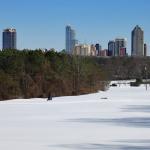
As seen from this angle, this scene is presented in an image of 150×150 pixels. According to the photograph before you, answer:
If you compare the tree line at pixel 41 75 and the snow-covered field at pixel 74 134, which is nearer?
the snow-covered field at pixel 74 134

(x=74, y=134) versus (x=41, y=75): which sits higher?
(x=41, y=75)

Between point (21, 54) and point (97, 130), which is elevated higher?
point (21, 54)

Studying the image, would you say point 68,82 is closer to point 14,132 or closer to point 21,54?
point 21,54

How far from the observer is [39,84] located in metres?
53.4

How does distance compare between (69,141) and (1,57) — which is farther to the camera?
(1,57)

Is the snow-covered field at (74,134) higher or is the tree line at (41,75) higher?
the tree line at (41,75)

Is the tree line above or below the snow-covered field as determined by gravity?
above

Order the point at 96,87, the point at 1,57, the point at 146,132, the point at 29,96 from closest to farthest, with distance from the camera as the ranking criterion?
the point at 146,132, the point at 29,96, the point at 1,57, the point at 96,87

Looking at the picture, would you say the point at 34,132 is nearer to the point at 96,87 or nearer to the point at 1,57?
the point at 1,57

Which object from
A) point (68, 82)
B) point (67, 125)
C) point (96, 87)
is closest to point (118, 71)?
point (96, 87)

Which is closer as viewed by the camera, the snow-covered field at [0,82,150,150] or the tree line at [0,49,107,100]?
the snow-covered field at [0,82,150,150]

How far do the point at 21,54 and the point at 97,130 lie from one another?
40626 mm

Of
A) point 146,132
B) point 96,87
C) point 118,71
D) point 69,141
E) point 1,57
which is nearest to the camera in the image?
point 69,141

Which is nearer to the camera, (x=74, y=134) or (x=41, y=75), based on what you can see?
(x=74, y=134)
